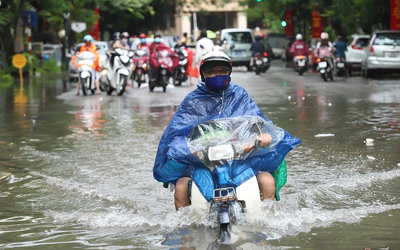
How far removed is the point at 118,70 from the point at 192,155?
15.5m

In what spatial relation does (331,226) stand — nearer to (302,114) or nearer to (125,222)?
(125,222)

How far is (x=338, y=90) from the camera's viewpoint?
20.2 meters

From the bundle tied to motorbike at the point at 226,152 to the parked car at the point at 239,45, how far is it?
2907 centimetres

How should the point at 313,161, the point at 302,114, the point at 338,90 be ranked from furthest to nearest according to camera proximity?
the point at 338,90 < the point at 302,114 < the point at 313,161

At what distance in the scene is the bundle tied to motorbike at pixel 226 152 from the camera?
4824mm

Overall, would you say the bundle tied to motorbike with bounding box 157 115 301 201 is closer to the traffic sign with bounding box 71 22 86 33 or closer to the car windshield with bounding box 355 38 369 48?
the car windshield with bounding box 355 38 369 48

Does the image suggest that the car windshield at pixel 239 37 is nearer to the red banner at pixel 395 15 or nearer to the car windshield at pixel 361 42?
the car windshield at pixel 361 42

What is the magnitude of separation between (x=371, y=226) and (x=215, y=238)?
124 cm

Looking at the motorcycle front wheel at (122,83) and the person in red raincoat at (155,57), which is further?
the person in red raincoat at (155,57)

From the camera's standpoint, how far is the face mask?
17.5 feet

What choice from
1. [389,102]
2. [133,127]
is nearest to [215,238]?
[133,127]

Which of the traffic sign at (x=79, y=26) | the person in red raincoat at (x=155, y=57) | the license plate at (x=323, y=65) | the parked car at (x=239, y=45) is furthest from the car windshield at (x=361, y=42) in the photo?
the traffic sign at (x=79, y=26)

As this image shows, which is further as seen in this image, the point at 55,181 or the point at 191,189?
the point at 55,181

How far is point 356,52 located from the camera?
96.9 ft
